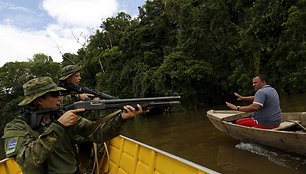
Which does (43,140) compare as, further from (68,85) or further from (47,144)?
(68,85)

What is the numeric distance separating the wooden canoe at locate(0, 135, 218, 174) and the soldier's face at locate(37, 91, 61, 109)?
1381 mm

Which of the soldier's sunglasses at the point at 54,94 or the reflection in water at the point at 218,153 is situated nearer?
the soldier's sunglasses at the point at 54,94

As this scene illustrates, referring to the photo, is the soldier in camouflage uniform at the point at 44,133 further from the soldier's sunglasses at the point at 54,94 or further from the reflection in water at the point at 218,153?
the reflection in water at the point at 218,153

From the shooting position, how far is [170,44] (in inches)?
1092

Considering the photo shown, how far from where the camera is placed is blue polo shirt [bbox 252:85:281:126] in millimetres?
6961

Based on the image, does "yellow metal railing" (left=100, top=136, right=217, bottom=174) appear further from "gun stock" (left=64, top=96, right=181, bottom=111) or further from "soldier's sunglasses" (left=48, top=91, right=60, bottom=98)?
"soldier's sunglasses" (left=48, top=91, right=60, bottom=98)

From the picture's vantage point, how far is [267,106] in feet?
23.3

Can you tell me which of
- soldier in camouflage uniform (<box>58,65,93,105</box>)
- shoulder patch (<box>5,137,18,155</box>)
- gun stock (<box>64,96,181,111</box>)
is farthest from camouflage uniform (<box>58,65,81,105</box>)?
shoulder patch (<box>5,137,18,155</box>)

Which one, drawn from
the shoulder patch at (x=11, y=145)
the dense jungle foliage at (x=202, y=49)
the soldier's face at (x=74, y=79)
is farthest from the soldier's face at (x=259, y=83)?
the dense jungle foliage at (x=202, y=49)

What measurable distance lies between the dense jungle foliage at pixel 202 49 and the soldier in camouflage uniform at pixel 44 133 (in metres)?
17.8

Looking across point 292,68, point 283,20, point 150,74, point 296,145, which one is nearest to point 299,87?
point 292,68

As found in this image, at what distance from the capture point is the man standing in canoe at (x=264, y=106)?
274 inches

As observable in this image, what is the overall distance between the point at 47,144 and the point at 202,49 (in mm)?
21993

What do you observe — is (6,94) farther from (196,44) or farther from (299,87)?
(299,87)
